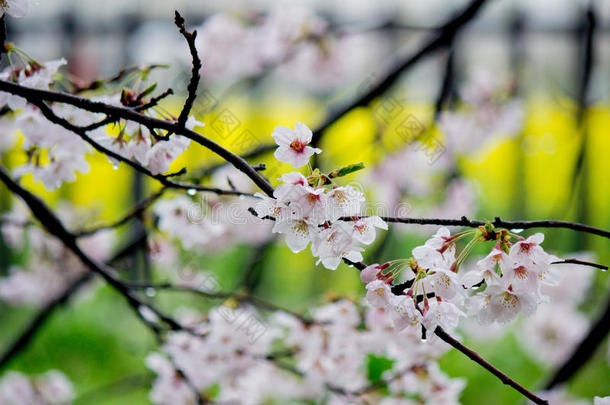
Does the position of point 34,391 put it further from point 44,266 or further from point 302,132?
point 302,132

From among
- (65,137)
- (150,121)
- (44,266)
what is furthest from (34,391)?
(150,121)

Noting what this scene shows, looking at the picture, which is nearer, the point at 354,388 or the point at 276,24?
the point at 354,388

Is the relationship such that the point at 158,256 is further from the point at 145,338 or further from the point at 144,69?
the point at 145,338

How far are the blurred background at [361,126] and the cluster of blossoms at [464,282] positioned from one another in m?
0.73

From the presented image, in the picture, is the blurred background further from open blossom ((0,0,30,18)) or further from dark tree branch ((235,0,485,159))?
open blossom ((0,0,30,18))

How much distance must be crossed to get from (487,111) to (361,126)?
1829 millimetres

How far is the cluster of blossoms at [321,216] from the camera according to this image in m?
0.45

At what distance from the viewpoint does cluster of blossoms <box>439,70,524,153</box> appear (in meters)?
1.70

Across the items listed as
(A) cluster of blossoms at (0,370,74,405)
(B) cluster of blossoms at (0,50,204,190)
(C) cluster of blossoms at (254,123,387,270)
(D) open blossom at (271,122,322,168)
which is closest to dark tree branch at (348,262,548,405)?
(C) cluster of blossoms at (254,123,387,270)

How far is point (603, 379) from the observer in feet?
8.82

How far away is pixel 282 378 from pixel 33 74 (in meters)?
1.65

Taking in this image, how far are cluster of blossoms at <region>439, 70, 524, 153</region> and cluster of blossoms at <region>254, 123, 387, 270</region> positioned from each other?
1290 mm

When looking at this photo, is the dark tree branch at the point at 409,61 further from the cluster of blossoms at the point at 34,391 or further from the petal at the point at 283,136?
the cluster of blossoms at the point at 34,391

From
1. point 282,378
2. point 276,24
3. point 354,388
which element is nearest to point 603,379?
point 282,378
